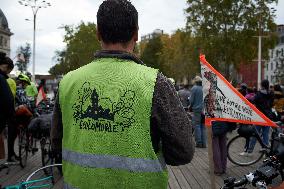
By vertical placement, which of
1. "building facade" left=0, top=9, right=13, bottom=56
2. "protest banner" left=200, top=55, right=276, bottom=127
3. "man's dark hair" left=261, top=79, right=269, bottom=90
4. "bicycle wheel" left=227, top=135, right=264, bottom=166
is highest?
"building facade" left=0, top=9, right=13, bottom=56

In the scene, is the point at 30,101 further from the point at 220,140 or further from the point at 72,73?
the point at 72,73

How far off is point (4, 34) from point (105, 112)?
392 ft

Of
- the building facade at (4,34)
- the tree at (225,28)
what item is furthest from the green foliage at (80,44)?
the building facade at (4,34)

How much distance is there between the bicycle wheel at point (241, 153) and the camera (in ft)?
33.2

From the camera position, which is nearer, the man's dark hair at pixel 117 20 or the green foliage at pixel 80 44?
the man's dark hair at pixel 117 20

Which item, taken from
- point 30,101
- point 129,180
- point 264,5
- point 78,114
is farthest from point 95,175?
point 264,5

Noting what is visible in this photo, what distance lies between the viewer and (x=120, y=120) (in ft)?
7.08

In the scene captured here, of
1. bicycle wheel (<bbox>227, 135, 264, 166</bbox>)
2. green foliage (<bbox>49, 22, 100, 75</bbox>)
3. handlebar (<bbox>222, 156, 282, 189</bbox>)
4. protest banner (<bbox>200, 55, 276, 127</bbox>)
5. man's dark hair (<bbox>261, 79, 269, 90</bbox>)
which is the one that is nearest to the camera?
handlebar (<bbox>222, 156, 282, 189</bbox>)

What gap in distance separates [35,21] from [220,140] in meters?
33.5

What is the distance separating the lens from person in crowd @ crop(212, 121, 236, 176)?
905 cm

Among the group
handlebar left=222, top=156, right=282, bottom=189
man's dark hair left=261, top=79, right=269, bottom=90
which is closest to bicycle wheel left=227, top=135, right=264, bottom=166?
man's dark hair left=261, top=79, right=269, bottom=90

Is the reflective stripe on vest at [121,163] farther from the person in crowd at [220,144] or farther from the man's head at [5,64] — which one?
the person in crowd at [220,144]

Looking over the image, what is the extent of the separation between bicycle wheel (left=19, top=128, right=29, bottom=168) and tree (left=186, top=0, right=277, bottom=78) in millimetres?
31586

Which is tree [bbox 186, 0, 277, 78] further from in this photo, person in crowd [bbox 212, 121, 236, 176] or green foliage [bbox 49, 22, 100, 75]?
person in crowd [bbox 212, 121, 236, 176]
